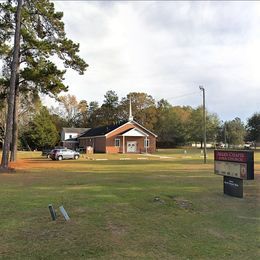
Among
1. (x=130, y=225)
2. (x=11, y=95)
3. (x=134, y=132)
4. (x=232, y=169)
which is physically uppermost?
(x=11, y=95)

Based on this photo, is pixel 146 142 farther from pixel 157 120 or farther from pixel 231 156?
pixel 231 156

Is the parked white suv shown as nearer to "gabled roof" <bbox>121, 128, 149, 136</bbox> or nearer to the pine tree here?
A: the pine tree

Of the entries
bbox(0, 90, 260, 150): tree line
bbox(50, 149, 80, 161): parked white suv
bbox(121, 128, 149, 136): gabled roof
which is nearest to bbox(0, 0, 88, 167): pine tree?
bbox(50, 149, 80, 161): parked white suv

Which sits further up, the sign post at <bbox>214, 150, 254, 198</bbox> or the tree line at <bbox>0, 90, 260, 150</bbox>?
the tree line at <bbox>0, 90, 260, 150</bbox>

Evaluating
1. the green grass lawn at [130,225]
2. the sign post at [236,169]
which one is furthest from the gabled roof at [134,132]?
the green grass lawn at [130,225]

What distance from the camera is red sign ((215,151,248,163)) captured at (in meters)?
13.0

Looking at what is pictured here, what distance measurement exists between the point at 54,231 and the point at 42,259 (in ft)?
5.56

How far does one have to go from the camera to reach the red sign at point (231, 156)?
1303 cm

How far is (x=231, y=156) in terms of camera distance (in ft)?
45.2

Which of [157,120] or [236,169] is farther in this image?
[157,120]

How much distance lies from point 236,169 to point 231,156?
60 cm

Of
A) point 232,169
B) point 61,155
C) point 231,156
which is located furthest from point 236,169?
point 61,155

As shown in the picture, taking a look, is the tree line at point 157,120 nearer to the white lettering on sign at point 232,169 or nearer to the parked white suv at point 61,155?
the parked white suv at point 61,155

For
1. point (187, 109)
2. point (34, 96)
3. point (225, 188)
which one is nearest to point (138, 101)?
point (187, 109)
